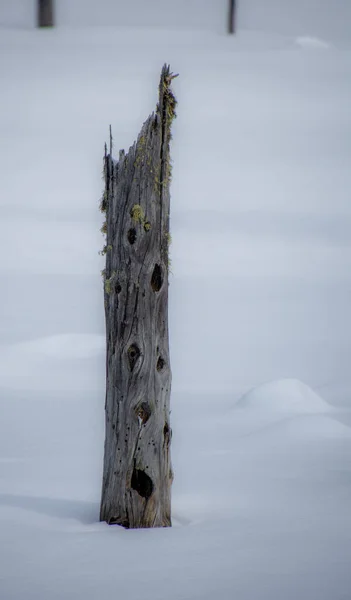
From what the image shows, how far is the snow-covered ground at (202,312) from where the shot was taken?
5195 mm

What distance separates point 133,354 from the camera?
555 centimetres

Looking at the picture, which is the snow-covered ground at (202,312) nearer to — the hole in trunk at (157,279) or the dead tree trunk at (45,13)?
the dead tree trunk at (45,13)

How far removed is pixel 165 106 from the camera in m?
5.58

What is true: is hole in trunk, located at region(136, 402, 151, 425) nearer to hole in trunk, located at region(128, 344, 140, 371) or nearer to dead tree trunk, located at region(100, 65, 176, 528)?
dead tree trunk, located at region(100, 65, 176, 528)

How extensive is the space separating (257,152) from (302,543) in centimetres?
1850

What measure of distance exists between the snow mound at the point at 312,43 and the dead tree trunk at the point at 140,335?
25.2 meters

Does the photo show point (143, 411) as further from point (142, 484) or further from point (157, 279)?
point (157, 279)

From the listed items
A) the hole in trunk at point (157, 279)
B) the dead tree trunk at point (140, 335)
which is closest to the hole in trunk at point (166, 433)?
the dead tree trunk at point (140, 335)

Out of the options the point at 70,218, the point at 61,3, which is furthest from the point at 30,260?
Result: the point at 61,3

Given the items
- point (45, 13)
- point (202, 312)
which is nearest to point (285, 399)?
point (202, 312)

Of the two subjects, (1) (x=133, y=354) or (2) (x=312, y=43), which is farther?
(2) (x=312, y=43)

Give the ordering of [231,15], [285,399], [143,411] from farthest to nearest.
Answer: [231,15] → [285,399] → [143,411]

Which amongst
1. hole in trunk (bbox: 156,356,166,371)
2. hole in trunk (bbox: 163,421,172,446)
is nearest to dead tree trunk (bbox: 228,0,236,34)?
hole in trunk (bbox: 156,356,166,371)

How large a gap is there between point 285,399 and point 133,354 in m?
4.88
